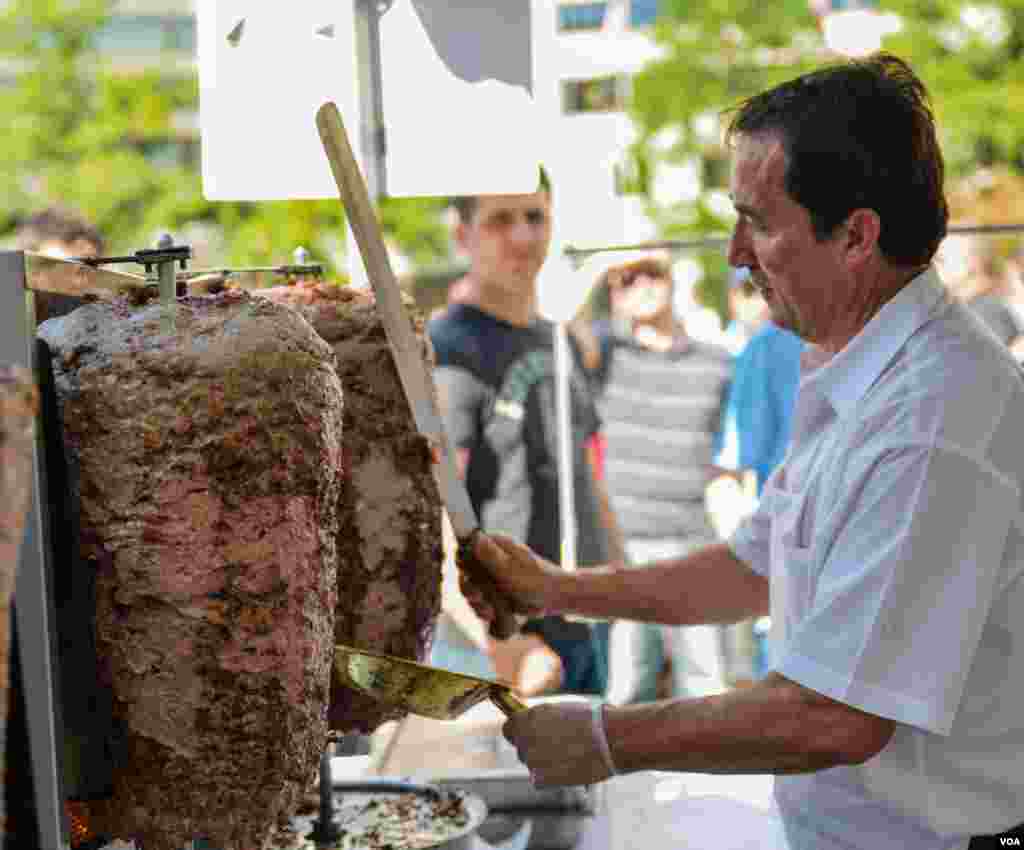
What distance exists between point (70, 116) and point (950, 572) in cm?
2582

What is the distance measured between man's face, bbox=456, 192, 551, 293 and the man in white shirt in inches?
85.6

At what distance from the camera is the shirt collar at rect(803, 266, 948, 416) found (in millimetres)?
2219

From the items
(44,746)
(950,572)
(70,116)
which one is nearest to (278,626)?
(44,746)

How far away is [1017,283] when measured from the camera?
7.32 meters

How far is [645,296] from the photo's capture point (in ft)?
23.0

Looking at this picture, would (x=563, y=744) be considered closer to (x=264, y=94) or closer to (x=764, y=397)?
(x=264, y=94)

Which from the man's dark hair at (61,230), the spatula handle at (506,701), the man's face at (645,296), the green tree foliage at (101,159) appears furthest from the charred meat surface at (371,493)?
the green tree foliage at (101,159)

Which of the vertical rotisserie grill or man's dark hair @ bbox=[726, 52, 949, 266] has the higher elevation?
man's dark hair @ bbox=[726, 52, 949, 266]

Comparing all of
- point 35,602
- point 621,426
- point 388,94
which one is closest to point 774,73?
point 621,426

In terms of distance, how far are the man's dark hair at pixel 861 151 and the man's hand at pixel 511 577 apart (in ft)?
2.70

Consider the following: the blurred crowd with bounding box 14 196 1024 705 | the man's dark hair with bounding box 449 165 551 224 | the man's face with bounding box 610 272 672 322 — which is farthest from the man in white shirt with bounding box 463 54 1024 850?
the man's face with bounding box 610 272 672 322

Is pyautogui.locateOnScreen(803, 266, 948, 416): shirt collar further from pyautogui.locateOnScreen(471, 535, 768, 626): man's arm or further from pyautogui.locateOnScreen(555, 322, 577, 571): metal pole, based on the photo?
pyautogui.locateOnScreen(555, 322, 577, 571): metal pole

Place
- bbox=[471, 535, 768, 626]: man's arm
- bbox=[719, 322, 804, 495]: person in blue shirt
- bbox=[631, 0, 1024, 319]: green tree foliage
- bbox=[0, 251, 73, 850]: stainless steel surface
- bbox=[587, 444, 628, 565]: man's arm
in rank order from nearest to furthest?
bbox=[0, 251, 73, 850]: stainless steel surface → bbox=[471, 535, 768, 626]: man's arm → bbox=[587, 444, 628, 565]: man's arm → bbox=[719, 322, 804, 495]: person in blue shirt → bbox=[631, 0, 1024, 319]: green tree foliage

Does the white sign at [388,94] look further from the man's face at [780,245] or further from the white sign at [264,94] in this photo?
the man's face at [780,245]
